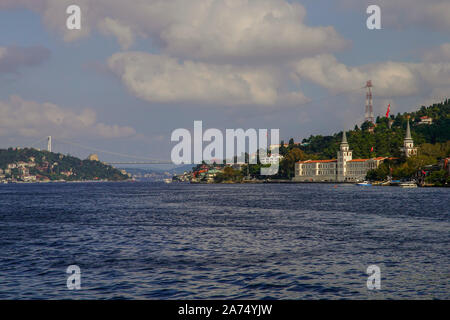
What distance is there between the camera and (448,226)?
1519 inches

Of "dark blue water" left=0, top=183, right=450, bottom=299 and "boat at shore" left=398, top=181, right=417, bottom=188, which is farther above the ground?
"dark blue water" left=0, top=183, right=450, bottom=299

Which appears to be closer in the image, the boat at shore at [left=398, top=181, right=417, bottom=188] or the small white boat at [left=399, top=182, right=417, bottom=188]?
the small white boat at [left=399, top=182, right=417, bottom=188]

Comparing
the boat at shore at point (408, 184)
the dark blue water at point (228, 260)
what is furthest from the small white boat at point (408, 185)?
the dark blue water at point (228, 260)

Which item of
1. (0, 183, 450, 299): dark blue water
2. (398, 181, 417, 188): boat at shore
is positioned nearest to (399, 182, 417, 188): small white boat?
(398, 181, 417, 188): boat at shore

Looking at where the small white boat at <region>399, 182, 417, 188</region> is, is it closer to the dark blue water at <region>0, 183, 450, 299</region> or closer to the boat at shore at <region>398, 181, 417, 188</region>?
the boat at shore at <region>398, 181, 417, 188</region>

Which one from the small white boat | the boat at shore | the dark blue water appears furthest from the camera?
the boat at shore

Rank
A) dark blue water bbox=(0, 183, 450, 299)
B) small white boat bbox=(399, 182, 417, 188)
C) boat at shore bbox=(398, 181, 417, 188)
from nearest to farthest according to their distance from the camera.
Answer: dark blue water bbox=(0, 183, 450, 299), small white boat bbox=(399, 182, 417, 188), boat at shore bbox=(398, 181, 417, 188)

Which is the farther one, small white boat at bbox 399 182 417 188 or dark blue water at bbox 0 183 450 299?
small white boat at bbox 399 182 417 188

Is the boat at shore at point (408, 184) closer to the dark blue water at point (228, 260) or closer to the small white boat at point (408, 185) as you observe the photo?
the small white boat at point (408, 185)

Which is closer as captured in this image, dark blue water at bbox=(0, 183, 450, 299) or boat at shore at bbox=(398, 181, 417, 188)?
dark blue water at bbox=(0, 183, 450, 299)
